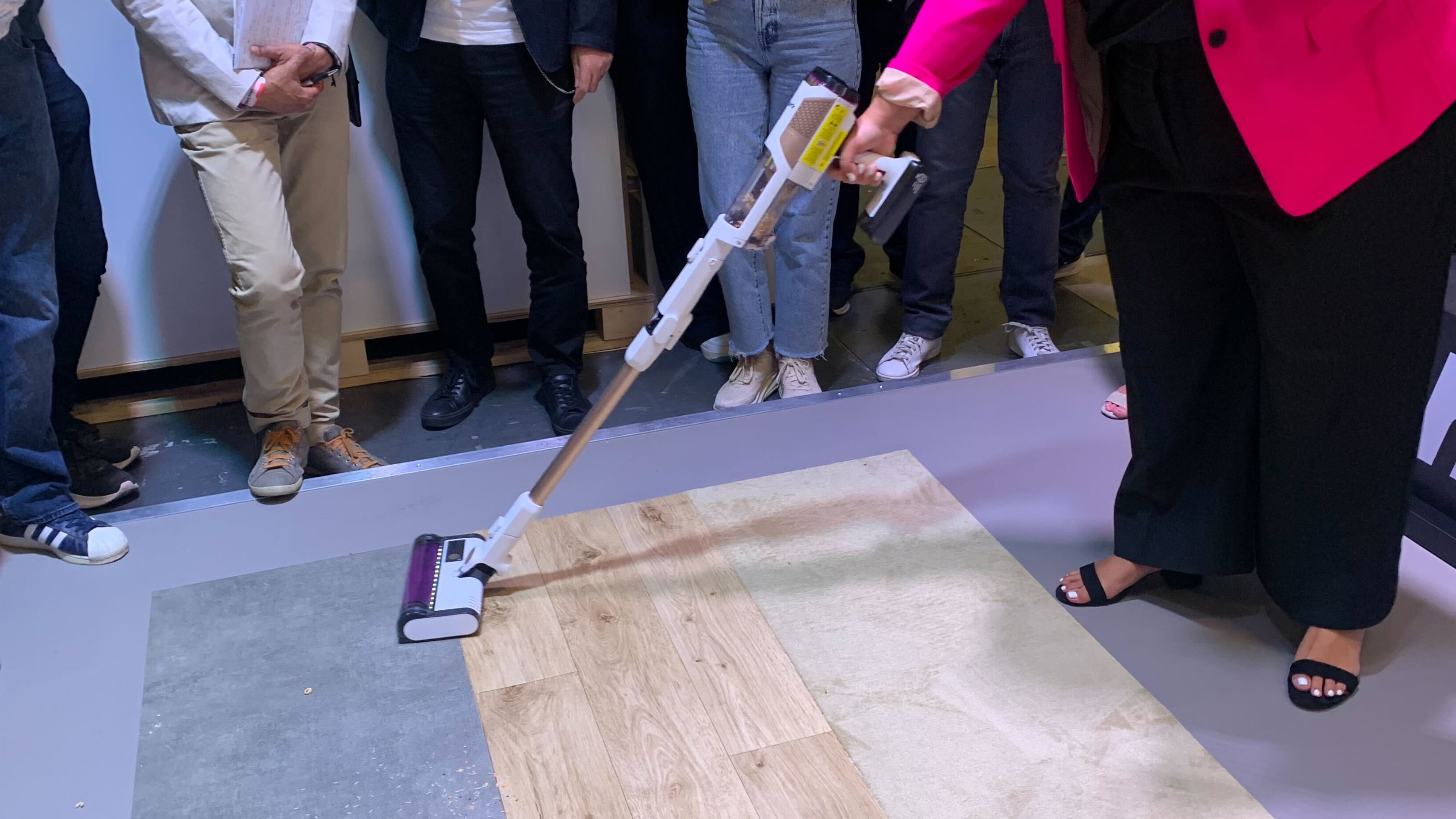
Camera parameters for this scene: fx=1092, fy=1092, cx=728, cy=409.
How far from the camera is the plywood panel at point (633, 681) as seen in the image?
49.4 inches

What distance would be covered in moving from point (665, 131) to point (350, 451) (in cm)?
98

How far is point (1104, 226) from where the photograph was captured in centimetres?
142

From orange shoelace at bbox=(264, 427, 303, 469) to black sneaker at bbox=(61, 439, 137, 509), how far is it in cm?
37

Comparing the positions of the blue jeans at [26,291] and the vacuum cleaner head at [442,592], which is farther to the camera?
the blue jeans at [26,291]

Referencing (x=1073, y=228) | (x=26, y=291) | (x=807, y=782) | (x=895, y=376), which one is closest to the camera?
(x=807, y=782)

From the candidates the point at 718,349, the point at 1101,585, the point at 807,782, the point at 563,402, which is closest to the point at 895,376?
the point at 718,349

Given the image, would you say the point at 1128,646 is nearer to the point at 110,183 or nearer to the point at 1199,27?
the point at 1199,27

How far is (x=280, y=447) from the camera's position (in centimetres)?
196

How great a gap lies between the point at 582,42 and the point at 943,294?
1.00 m

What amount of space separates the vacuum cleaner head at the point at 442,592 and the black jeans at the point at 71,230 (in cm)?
87

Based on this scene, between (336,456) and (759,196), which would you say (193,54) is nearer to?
(336,456)

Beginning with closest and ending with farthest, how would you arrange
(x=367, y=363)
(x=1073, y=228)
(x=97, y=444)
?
(x=97, y=444) → (x=367, y=363) → (x=1073, y=228)

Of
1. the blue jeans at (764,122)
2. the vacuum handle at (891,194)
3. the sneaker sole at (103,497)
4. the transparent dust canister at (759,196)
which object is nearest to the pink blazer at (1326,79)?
the vacuum handle at (891,194)

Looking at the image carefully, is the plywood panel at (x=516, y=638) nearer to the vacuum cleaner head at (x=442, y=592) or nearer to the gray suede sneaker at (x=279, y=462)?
the vacuum cleaner head at (x=442, y=592)
